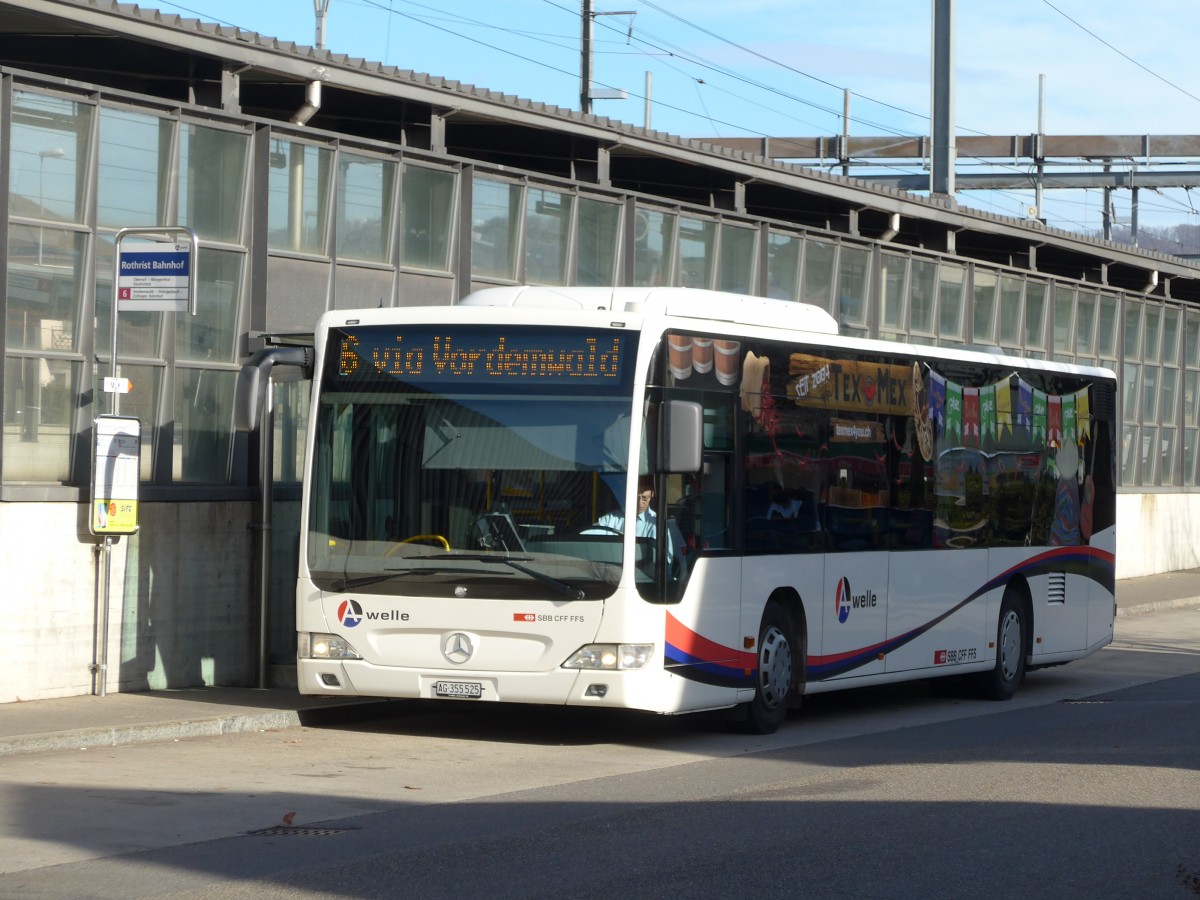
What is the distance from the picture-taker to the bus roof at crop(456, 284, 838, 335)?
44.2ft

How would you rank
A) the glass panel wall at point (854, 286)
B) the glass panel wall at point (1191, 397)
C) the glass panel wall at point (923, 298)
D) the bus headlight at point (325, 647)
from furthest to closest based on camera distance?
1. the glass panel wall at point (1191, 397)
2. the glass panel wall at point (923, 298)
3. the glass panel wall at point (854, 286)
4. the bus headlight at point (325, 647)

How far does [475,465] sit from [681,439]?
4.79ft

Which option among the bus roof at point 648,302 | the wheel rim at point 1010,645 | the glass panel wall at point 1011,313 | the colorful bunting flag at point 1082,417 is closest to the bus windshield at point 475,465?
the bus roof at point 648,302

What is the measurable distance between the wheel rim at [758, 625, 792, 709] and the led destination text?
8.84ft

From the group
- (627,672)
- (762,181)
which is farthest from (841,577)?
(762,181)

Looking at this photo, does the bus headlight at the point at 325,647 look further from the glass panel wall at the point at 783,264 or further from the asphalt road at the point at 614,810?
the glass panel wall at the point at 783,264

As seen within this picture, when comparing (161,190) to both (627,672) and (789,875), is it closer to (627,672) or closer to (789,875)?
(627,672)

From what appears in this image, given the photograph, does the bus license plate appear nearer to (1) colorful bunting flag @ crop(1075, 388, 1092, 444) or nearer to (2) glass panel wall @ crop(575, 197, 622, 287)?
(2) glass panel wall @ crop(575, 197, 622, 287)

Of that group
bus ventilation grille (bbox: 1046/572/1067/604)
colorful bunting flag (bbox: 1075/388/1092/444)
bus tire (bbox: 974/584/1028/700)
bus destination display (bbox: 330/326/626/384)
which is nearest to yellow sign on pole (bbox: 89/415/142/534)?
bus destination display (bbox: 330/326/626/384)

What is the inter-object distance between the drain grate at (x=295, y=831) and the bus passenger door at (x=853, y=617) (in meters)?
6.01

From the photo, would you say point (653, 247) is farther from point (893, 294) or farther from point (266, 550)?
point (266, 550)

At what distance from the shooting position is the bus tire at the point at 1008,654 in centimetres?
1747

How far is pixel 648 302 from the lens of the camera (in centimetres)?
1343

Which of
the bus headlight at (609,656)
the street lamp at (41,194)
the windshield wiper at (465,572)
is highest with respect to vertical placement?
the street lamp at (41,194)
